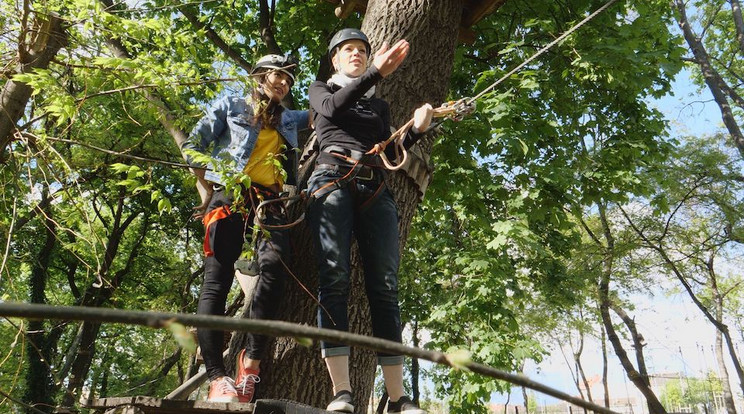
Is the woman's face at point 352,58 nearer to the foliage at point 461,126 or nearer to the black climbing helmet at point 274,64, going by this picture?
the black climbing helmet at point 274,64

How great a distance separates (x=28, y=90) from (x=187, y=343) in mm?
2978

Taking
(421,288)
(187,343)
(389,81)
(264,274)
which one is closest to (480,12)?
(389,81)

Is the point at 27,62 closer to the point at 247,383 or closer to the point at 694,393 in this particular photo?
the point at 247,383

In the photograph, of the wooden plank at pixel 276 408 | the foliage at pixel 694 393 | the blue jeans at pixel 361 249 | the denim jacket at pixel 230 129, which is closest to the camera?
the wooden plank at pixel 276 408

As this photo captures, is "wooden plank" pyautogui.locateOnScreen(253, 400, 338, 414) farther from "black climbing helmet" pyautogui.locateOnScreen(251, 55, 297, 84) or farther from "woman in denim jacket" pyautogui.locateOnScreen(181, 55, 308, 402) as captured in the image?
"black climbing helmet" pyautogui.locateOnScreen(251, 55, 297, 84)

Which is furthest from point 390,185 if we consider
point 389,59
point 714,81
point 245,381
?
point 714,81

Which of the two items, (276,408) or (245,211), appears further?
(245,211)

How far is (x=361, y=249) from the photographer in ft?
9.84

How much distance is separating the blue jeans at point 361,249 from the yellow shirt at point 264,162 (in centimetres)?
24

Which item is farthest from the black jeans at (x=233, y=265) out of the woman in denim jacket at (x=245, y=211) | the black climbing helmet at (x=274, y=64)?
the black climbing helmet at (x=274, y=64)

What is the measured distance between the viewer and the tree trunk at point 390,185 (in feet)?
9.99

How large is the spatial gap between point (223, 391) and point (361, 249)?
0.90 meters

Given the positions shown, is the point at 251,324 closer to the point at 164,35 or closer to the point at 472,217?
the point at 164,35

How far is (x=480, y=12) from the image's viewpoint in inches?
180
